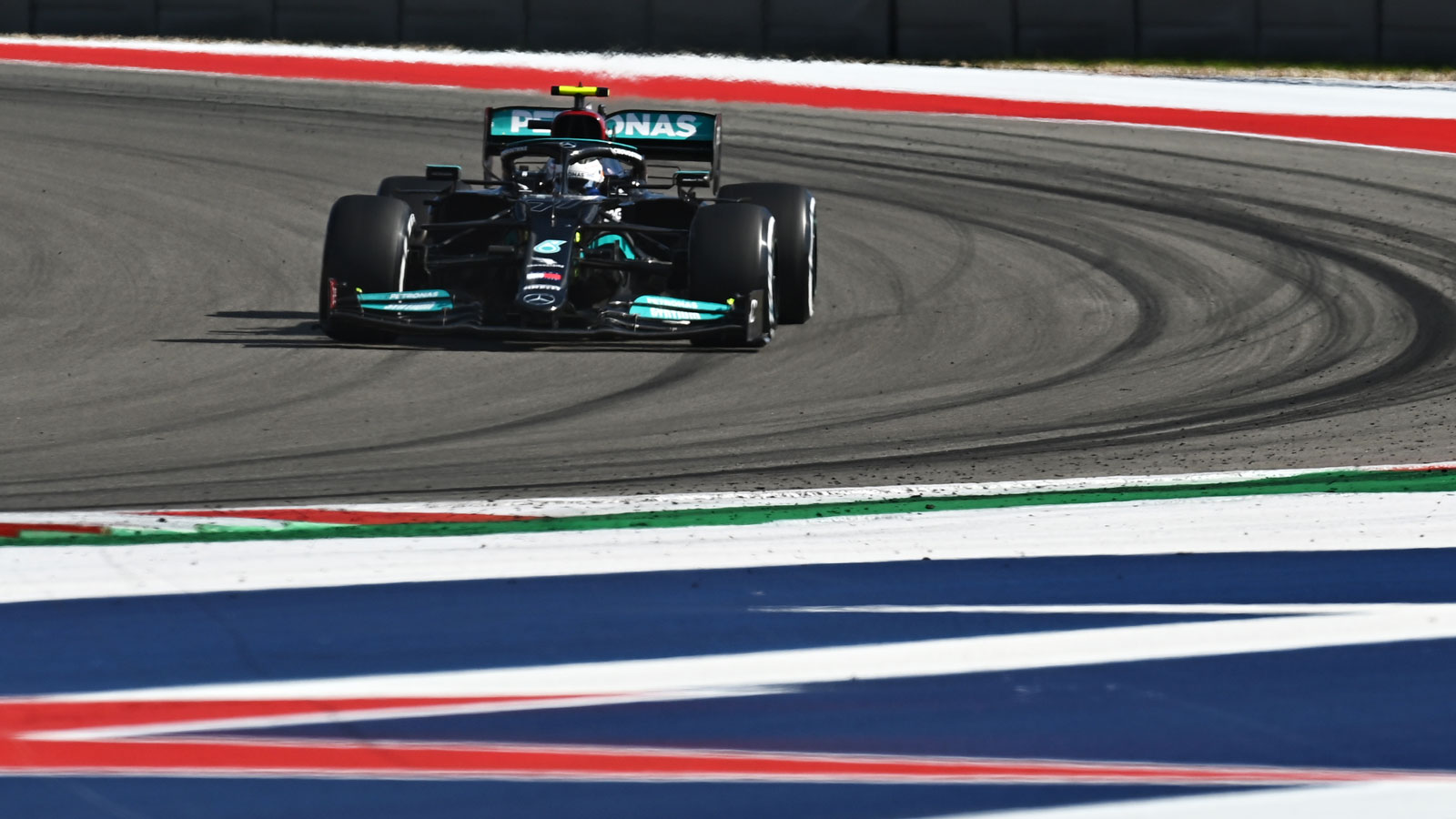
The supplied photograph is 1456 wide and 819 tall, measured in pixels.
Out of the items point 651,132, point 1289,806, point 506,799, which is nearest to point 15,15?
point 651,132

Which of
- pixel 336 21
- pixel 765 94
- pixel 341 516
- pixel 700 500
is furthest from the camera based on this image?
pixel 336 21

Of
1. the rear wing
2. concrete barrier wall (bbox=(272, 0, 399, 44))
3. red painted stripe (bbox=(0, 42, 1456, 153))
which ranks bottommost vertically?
the rear wing

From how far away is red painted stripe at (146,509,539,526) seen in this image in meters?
5.07

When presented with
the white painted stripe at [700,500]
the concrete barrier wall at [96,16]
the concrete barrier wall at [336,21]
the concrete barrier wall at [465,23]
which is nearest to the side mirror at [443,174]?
the white painted stripe at [700,500]

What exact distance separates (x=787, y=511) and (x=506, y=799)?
7.32ft

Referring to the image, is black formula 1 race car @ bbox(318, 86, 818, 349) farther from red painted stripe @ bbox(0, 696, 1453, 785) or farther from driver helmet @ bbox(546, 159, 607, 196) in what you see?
red painted stripe @ bbox(0, 696, 1453, 785)

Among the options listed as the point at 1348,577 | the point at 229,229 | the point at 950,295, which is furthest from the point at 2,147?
the point at 1348,577

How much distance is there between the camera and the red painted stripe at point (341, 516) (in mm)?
5070

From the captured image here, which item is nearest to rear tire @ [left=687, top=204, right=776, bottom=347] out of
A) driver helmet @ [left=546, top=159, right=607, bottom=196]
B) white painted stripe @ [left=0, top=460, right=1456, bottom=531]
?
driver helmet @ [left=546, top=159, right=607, bottom=196]

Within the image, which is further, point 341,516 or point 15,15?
point 15,15

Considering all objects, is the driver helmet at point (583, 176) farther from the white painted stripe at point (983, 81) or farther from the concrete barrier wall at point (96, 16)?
the concrete barrier wall at point (96, 16)

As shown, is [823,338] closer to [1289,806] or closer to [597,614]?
[597,614]

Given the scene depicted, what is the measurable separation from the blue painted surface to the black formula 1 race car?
4.40m

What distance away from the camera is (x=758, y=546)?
4.77m
